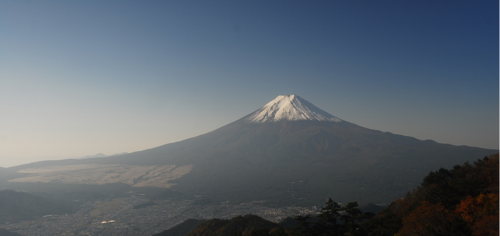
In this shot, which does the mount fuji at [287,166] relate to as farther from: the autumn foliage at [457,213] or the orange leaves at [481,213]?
the orange leaves at [481,213]

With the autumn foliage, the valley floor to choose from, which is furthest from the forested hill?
the valley floor

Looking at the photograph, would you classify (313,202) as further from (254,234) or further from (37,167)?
(37,167)

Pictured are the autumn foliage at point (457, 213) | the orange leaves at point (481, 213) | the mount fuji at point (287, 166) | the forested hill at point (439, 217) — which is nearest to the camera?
the orange leaves at point (481, 213)

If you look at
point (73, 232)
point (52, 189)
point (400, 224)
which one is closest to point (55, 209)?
point (73, 232)

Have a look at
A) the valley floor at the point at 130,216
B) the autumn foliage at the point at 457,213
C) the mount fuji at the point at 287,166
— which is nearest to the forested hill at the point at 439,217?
the autumn foliage at the point at 457,213

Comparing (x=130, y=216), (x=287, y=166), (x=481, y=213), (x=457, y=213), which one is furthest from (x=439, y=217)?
(x=287, y=166)

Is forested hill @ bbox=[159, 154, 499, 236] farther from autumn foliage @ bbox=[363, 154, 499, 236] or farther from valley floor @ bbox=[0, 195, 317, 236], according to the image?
valley floor @ bbox=[0, 195, 317, 236]
